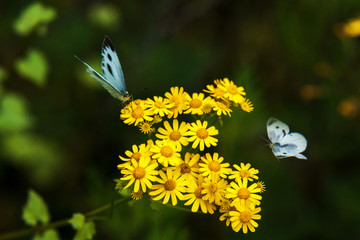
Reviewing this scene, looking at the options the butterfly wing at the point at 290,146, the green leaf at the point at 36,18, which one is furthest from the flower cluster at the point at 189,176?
the green leaf at the point at 36,18

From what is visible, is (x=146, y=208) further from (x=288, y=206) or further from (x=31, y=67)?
(x=288, y=206)

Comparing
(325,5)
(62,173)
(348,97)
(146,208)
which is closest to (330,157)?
(348,97)

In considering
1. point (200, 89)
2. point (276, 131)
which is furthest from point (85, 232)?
point (200, 89)

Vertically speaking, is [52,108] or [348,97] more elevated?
[348,97]

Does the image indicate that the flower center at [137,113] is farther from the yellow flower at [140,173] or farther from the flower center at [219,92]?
the flower center at [219,92]

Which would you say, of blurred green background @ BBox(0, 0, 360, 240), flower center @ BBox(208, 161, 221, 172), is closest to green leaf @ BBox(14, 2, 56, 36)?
blurred green background @ BBox(0, 0, 360, 240)
